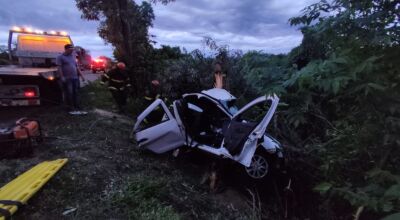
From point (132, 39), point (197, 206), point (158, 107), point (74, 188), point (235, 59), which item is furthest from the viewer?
point (132, 39)

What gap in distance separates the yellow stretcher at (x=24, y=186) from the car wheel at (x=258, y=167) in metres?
3.08

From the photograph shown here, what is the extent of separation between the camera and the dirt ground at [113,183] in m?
4.46

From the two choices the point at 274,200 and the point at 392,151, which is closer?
the point at 392,151

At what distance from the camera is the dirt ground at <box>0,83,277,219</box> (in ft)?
14.6

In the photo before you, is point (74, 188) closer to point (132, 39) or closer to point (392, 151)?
point (392, 151)

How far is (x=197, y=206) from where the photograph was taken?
530cm

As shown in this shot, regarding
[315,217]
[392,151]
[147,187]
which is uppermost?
[392,151]

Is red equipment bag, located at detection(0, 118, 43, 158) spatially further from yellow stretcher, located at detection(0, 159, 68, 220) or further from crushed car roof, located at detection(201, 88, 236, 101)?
crushed car roof, located at detection(201, 88, 236, 101)

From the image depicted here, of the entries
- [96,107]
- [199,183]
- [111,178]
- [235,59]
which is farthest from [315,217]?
[96,107]

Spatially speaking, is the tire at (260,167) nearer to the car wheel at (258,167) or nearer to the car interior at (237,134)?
the car wheel at (258,167)

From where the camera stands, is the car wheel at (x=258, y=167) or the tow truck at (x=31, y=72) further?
the tow truck at (x=31, y=72)

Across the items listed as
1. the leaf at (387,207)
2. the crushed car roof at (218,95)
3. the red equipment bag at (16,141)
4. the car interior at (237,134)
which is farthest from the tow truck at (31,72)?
the leaf at (387,207)

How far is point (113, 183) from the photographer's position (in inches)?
208

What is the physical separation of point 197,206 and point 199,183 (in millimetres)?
1039
